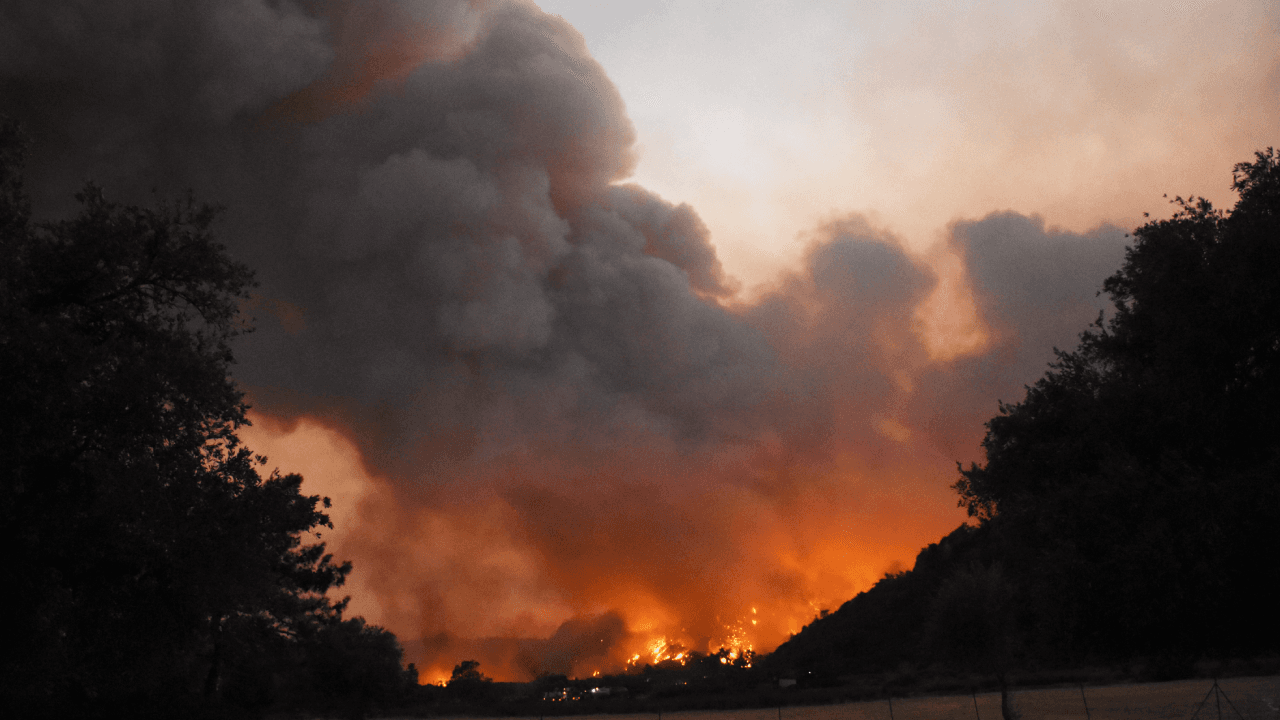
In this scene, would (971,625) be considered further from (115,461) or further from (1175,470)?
(115,461)

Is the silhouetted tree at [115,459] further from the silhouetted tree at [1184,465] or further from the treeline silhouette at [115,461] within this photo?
the silhouetted tree at [1184,465]

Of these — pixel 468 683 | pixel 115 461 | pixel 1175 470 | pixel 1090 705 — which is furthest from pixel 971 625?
pixel 468 683

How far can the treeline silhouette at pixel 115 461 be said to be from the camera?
12117 mm

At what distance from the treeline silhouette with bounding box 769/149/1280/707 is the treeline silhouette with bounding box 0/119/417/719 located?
14720mm

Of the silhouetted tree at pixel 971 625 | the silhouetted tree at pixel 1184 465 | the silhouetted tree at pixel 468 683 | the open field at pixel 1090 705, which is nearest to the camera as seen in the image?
the silhouetted tree at pixel 1184 465

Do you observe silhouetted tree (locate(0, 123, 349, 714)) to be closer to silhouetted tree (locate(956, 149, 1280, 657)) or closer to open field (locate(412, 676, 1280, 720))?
silhouetted tree (locate(956, 149, 1280, 657))

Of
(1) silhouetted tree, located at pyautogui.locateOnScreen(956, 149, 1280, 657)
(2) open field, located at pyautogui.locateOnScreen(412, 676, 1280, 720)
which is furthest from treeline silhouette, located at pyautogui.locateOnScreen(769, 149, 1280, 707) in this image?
(2) open field, located at pyautogui.locateOnScreen(412, 676, 1280, 720)

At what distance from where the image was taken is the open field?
89.2ft

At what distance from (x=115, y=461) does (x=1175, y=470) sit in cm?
1790

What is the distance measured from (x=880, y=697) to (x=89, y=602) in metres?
54.0

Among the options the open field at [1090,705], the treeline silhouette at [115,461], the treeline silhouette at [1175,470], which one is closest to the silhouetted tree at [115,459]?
the treeline silhouette at [115,461]

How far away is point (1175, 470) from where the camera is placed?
13.2 meters

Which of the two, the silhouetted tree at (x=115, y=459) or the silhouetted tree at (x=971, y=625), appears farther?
the silhouetted tree at (x=971, y=625)

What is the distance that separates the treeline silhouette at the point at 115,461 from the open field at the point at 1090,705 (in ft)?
88.8
